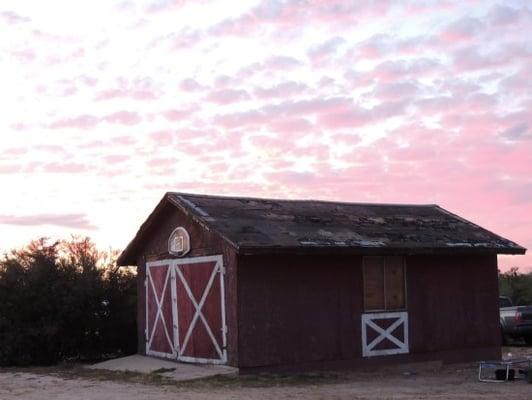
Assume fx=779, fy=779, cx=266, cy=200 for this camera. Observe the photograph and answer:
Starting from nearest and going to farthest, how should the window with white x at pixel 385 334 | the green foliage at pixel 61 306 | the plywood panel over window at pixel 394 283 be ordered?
1. the window with white x at pixel 385 334
2. the plywood panel over window at pixel 394 283
3. the green foliage at pixel 61 306

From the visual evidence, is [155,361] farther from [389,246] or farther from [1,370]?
[389,246]

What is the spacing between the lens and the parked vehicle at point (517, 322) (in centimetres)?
2322

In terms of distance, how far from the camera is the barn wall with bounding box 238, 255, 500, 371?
1551 centimetres

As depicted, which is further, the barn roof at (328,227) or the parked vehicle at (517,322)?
the parked vehicle at (517,322)

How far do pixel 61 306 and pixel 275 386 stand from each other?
8074 millimetres

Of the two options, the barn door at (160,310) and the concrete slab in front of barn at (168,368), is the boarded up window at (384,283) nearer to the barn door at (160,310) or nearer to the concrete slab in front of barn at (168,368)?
the concrete slab in front of barn at (168,368)

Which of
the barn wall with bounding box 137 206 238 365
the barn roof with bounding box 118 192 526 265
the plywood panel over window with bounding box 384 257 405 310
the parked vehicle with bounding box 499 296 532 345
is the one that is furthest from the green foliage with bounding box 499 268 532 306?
the barn wall with bounding box 137 206 238 365

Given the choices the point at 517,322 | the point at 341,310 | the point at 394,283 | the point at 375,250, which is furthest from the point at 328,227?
the point at 517,322

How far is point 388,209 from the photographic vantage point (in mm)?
20312

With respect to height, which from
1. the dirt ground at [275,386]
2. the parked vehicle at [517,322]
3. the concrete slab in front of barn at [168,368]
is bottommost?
the dirt ground at [275,386]

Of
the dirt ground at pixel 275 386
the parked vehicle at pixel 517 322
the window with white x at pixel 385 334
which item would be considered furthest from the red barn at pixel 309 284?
the parked vehicle at pixel 517 322

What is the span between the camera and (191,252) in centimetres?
1716

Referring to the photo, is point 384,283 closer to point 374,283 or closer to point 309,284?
point 374,283

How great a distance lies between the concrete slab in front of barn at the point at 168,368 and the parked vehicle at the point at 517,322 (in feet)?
36.7
